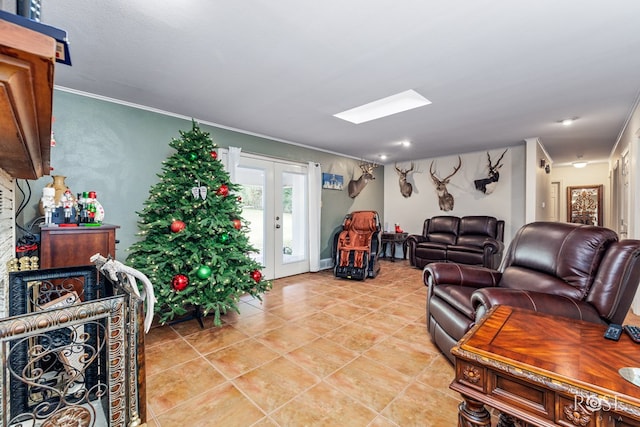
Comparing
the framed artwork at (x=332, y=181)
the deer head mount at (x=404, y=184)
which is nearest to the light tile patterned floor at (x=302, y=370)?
the framed artwork at (x=332, y=181)

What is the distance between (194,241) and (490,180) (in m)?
5.26

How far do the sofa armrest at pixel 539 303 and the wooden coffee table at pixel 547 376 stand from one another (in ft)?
1.38

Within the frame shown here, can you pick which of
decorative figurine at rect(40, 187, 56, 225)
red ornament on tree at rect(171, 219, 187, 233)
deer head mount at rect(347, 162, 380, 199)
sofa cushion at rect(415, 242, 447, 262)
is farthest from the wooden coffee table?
deer head mount at rect(347, 162, 380, 199)

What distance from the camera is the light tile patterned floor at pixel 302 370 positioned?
5.26ft

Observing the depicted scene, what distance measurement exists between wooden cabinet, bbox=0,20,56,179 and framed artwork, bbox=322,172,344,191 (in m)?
4.77

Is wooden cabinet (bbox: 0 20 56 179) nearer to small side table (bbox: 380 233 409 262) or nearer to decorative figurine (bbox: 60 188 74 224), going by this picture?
decorative figurine (bbox: 60 188 74 224)

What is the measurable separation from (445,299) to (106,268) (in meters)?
2.23

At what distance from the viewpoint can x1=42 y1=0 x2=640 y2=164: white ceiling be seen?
1.68 meters

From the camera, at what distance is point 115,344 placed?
91 centimetres

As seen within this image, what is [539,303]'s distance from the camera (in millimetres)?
1658

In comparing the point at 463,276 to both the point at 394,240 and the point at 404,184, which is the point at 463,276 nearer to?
the point at 394,240

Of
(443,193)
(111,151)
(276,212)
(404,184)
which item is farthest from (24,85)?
(404,184)

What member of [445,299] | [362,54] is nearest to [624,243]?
[445,299]

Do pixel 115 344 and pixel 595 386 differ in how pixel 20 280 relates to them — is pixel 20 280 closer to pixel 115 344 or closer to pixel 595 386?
pixel 115 344
